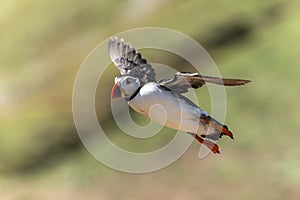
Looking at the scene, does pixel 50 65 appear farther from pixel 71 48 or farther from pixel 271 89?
pixel 271 89

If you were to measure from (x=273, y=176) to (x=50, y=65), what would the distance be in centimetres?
1891

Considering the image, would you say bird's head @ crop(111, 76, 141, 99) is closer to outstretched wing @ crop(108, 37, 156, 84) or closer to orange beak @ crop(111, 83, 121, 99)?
orange beak @ crop(111, 83, 121, 99)

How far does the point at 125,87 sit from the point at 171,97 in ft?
2.89

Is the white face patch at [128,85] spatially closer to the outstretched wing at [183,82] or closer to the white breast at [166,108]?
the white breast at [166,108]

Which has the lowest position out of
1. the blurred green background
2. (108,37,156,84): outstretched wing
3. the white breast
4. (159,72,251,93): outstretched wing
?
the white breast

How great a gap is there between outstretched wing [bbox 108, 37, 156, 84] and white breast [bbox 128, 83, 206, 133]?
59 centimetres

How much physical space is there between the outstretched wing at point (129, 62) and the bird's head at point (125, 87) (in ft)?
1.97

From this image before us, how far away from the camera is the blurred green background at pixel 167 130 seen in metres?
30.1

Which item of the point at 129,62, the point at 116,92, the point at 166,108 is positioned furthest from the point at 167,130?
the point at 116,92

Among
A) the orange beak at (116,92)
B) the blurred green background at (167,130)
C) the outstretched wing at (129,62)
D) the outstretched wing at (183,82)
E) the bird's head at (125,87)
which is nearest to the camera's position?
the orange beak at (116,92)

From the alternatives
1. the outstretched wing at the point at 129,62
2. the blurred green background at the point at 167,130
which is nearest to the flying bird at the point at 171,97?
the outstretched wing at the point at 129,62

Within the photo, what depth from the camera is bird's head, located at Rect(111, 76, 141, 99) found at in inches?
480

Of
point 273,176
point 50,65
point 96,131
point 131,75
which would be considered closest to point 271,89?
point 273,176

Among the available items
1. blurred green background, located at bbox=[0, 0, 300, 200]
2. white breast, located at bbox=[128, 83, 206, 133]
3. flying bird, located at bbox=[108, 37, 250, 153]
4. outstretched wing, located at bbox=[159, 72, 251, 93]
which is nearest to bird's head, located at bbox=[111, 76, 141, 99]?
flying bird, located at bbox=[108, 37, 250, 153]
